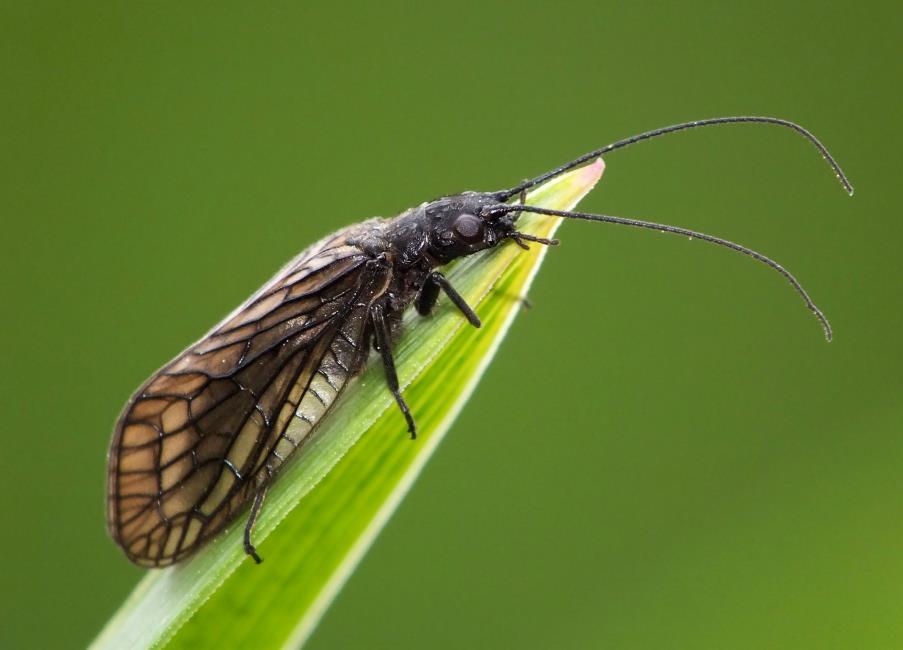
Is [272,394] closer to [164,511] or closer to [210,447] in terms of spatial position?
[210,447]

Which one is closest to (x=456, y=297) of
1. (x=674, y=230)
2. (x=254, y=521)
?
(x=674, y=230)

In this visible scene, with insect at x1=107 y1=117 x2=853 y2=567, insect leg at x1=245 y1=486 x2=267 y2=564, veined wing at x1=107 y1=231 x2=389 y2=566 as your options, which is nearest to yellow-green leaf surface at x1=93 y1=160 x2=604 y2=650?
insect leg at x1=245 y1=486 x2=267 y2=564

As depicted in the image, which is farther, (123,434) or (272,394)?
(272,394)

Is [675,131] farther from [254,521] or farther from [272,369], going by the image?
[254,521]

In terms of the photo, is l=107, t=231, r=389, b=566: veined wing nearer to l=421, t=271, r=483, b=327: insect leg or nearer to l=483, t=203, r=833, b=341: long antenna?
l=421, t=271, r=483, b=327: insect leg

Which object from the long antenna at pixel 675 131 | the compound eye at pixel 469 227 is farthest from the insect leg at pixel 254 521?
the long antenna at pixel 675 131

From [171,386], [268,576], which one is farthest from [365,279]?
[268,576]
